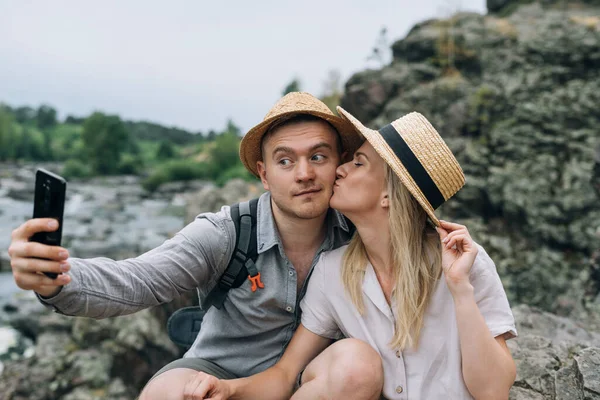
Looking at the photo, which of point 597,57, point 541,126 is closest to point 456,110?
point 541,126

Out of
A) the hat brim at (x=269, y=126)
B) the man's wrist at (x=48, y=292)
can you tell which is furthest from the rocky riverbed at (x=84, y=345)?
the man's wrist at (x=48, y=292)

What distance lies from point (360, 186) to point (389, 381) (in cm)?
120

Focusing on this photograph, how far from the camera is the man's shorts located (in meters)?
3.21

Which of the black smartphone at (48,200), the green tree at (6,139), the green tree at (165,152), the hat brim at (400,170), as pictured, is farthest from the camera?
the green tree at (165,152)

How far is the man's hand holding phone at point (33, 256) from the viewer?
1.96m

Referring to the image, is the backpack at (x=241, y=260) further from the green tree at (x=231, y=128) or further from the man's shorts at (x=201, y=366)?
the green tree at (x=231, y=128)

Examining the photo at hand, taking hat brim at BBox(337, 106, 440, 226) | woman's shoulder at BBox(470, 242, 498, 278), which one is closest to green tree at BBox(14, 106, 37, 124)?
hat brim at BBox(337, 106, 440, 226)

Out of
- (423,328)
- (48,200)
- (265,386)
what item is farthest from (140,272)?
(423,328)

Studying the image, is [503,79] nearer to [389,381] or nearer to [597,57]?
[597,57]

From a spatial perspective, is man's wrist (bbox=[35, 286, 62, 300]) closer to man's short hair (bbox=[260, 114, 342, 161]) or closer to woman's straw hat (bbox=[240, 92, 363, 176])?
woman's straw hat (bbox=[240, 92, 363, 176])

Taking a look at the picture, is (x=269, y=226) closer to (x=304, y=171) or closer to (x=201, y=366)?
(x=304, y=171)

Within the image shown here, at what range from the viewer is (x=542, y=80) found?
443 inches

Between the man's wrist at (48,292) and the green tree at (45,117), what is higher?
the man's wrist at (48,292)

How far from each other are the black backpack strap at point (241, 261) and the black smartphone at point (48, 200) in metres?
1.32
